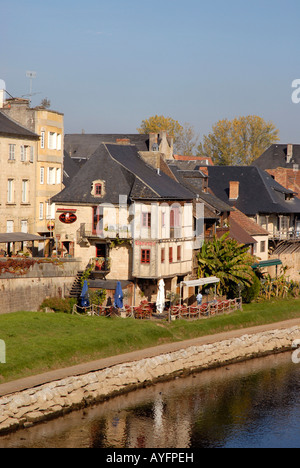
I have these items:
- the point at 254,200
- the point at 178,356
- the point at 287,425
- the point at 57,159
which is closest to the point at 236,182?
the point at 254,200

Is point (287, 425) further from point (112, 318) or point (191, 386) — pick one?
point (112, 318)

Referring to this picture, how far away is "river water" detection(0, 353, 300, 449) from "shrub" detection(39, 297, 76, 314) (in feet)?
32.9

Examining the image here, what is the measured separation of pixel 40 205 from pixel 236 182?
71.3 feet

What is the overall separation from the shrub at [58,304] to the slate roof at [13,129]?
12829 millimetres

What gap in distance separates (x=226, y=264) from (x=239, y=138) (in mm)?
90056

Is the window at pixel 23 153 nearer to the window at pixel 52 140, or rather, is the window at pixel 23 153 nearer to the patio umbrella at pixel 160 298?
the window at pixel 52 140

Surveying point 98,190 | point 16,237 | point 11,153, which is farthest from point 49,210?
point 16,237

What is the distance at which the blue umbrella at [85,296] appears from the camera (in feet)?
167

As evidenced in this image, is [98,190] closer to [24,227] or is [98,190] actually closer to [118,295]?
[24,227]

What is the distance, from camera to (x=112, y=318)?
50188 millimetres

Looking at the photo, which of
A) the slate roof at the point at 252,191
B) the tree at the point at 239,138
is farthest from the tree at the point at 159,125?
the slate roof at the point at 252,191

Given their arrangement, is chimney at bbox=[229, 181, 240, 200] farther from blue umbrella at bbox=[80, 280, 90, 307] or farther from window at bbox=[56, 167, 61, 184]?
blue umbrella at bbox=[80, 280, 90, 307]

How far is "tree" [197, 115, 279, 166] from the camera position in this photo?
14475 centimetres
